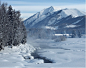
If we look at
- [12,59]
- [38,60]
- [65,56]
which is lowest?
[65,56]

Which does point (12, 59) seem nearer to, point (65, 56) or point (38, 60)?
point (38, 60)

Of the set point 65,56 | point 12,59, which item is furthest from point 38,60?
point 65,56

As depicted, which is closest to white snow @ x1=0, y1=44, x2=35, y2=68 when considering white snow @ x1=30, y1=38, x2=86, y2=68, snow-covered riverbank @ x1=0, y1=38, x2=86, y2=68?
snow-covered riverbank @ x1=0, y1=38, x2=86, y2=68

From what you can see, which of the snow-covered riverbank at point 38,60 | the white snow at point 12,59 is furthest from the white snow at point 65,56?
the white snow at point 12,59

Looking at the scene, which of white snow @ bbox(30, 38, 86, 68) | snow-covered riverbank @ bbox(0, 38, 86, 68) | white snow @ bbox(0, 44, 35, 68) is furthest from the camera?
white snow @ bbox(30, 38, 86, 68)

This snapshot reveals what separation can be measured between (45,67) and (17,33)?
21.4 metres

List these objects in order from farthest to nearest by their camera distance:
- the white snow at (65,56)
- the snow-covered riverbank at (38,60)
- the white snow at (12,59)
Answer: the white snow at (65,56) → the snow-covered riverbank at (38,60) → the white snow at (12,59)

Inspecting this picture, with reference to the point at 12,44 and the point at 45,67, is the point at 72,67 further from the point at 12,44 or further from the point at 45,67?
the point at 12,44

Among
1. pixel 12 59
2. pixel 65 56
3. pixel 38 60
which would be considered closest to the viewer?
pixel 38 60

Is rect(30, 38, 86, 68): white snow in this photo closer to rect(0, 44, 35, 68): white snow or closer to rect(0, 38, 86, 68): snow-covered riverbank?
rect(0, 38, 86, 68): snow-covered riverbank

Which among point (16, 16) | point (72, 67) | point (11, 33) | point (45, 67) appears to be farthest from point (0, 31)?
point (72, 67)

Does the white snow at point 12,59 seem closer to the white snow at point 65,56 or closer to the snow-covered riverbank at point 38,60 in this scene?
the snow-covered riverbank at point 38,60

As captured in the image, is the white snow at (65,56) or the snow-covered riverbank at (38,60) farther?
the white snow at (65,56)

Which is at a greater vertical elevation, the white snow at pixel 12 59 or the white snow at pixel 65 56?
the white snow at pixel 12 59
